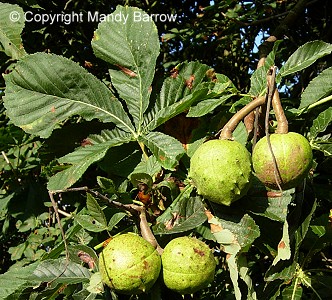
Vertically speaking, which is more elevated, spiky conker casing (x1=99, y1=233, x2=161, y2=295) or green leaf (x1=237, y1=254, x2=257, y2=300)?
spiky conker casing (x1=99, y1=233, x2=161, y2=295)

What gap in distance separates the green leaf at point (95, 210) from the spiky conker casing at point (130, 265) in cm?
14

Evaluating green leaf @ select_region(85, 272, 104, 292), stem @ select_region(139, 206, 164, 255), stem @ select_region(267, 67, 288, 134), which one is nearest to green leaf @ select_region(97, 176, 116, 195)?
stem @ select_region(139, 206, 164, 255)

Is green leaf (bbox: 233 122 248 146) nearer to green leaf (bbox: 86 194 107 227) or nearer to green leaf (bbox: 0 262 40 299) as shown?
green leaf (bbox: 86 194 107 227)

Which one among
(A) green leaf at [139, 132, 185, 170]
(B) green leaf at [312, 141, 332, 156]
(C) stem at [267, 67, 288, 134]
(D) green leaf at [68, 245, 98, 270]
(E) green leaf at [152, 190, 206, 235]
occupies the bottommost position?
(D) green leaf at [68, 245, 98, 270]

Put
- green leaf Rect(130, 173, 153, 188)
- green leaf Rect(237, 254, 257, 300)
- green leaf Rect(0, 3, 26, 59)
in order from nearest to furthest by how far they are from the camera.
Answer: green leaf Rect(237, 254, 257, 300) → green leaf Rect(130, 173, 153, 188) → green leaf Rect(0, 3, 26, 59)

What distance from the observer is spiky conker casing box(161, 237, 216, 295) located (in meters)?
1.08

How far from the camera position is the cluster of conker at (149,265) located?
1.06 meters

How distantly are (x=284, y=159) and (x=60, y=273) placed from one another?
0.62 metres

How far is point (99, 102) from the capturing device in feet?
4.88

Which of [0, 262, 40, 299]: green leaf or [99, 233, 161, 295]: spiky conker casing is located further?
[0, 262, 40, 299]: green leaf

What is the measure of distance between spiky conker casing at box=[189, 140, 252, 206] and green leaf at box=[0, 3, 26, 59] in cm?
95

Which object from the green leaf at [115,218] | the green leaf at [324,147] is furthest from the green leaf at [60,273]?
the green leaf at [324,147]

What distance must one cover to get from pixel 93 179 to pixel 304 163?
122 centimetres

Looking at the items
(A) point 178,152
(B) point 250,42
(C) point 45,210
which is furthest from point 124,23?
(B) point 250,42
